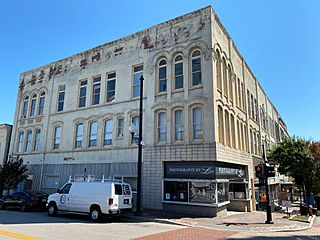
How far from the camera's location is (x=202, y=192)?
15891 mm

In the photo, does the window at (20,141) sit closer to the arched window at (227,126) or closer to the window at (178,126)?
the window at (178,126)

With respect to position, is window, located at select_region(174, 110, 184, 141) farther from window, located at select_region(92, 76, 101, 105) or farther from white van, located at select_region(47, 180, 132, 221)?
window, located at select_region(92, 76, 101, 105)

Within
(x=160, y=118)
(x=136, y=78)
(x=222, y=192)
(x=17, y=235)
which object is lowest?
(x=17, y=235)

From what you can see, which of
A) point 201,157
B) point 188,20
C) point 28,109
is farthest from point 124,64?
point 28,109

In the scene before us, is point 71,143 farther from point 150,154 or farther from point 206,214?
point 206,214

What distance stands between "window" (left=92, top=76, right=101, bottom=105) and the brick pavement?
14110mm

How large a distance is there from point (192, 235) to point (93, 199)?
5848mm

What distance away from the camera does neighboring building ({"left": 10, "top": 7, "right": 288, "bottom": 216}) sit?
55.2 ft

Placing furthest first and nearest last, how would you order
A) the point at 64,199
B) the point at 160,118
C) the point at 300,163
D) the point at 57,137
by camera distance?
1. the point at 57,137
2. the point at 300,163
3. the point at 160,118
4. the point at 64,199

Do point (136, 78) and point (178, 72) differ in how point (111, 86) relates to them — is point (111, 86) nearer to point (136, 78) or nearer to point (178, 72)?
point (136, 78)

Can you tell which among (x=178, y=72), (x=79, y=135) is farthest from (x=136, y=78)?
(x=79, y=135)

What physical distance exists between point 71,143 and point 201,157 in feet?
39.6

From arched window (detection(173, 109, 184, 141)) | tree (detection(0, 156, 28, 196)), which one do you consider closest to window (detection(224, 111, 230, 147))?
arched window (detection(173, 109, 184, 141))

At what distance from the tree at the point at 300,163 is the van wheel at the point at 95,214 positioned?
628 inches
